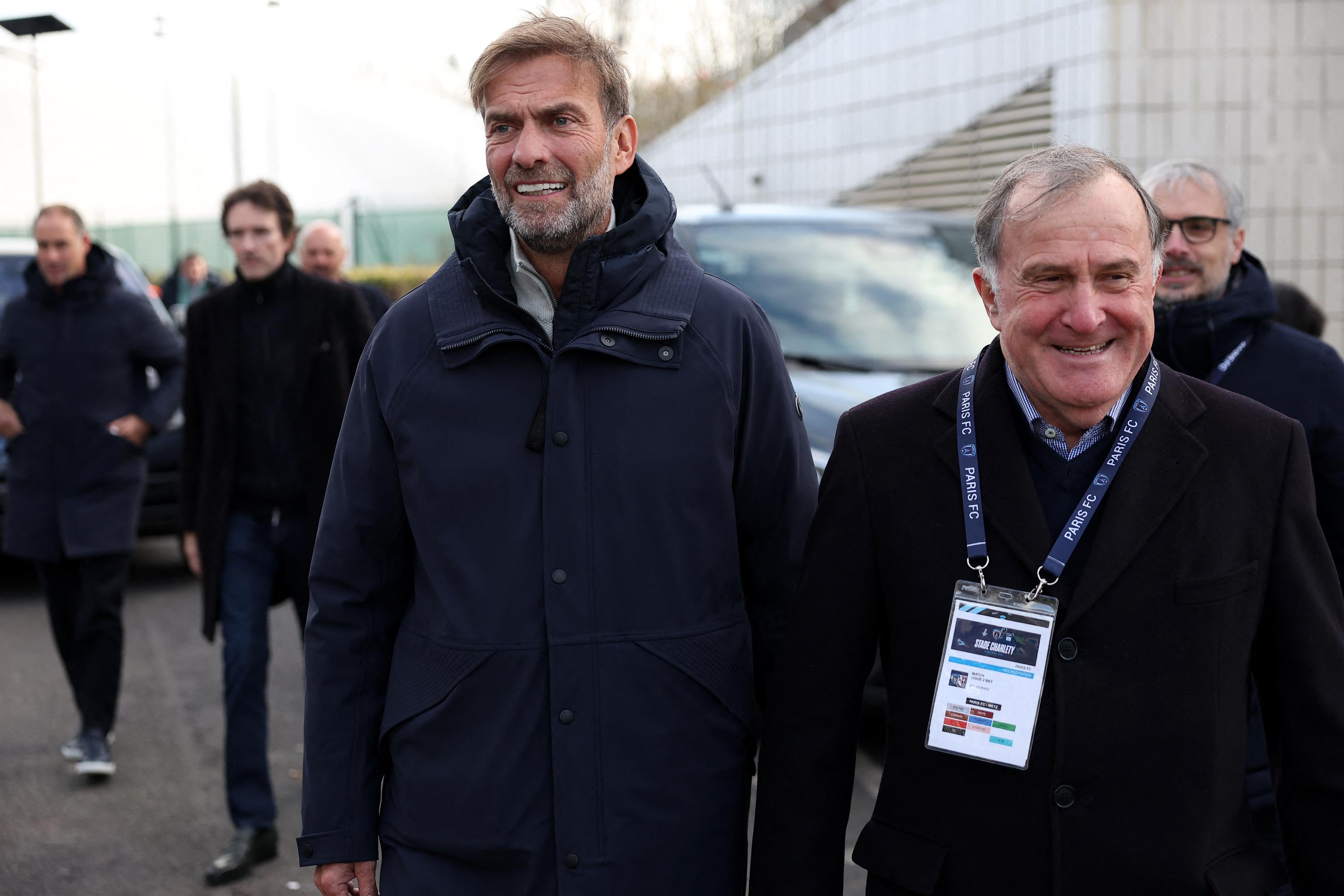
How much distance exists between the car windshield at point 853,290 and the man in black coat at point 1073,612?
3563 millimetres

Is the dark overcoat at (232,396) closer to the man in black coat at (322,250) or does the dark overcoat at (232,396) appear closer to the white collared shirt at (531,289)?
the white collared shirt at (531,289)

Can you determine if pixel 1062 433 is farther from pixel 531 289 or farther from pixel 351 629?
pixel 351 629

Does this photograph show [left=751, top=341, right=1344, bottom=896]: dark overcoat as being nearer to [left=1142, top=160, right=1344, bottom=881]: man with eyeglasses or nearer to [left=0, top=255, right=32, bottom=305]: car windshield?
[left=1142, top=160, right=1344, bottom=881]: man with eyeglasses

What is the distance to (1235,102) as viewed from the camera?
10.8 meters

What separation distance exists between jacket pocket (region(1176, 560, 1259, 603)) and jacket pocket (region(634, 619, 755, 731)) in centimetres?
81

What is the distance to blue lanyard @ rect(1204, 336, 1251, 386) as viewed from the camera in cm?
341

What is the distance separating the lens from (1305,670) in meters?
2.30

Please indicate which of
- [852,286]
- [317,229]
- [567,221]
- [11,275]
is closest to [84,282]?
[317,229]

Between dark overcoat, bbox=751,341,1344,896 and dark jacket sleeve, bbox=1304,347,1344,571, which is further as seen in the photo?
dark jacket sleeve, bbox=1304,347,1344,571

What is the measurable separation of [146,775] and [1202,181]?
4401mm

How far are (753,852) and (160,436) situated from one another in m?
7.68

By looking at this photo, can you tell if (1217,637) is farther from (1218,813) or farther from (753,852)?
(753,852)

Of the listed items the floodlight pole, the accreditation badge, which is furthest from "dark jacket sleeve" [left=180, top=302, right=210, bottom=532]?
the floodlight pole

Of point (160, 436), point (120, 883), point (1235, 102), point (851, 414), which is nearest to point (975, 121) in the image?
point (1235, 102)
